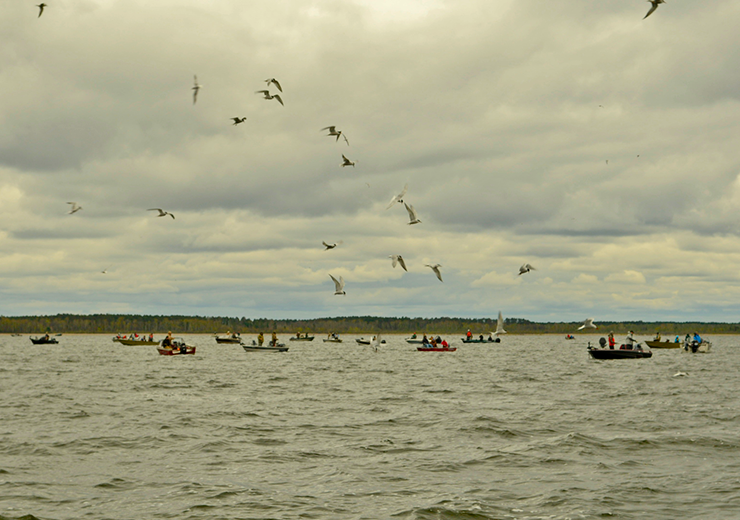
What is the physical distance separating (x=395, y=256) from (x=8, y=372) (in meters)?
48.1

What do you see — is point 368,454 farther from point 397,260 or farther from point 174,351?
point 174,351

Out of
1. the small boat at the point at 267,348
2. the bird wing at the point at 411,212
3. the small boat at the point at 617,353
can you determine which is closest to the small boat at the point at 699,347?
the small boat at the point at 617,353

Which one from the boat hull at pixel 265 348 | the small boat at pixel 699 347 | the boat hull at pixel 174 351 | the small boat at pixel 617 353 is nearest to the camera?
the small boat at pixel 617 353

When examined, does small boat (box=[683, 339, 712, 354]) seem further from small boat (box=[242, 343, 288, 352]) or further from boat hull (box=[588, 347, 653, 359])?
small boat (box=[242, 343, 288, 352])

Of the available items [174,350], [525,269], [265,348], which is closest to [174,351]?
[174,350]

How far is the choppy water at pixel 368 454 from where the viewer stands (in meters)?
16.0

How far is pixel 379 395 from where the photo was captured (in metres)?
39.8

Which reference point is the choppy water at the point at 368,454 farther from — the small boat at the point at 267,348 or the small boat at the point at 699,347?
the small boat at the point at 699,347

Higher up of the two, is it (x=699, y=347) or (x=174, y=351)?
(x=699, y=347)

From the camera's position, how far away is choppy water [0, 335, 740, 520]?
16.0 m

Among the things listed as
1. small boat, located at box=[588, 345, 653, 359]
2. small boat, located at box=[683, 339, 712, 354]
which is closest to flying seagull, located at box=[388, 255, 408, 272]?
small boat, located at box=[588, 345, 653, 359]

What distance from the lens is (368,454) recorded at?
70.9ft

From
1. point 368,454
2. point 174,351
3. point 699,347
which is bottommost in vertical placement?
point 174,351

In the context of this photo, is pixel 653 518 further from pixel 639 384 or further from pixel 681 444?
pixel 639 384
